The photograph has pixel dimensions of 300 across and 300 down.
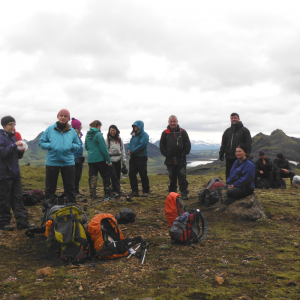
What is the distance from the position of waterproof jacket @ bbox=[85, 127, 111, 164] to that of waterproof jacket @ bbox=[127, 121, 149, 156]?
1.62 metres

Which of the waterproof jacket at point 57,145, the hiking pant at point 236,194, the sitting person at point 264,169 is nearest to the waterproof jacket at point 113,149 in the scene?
the waterproof jacket at point 57,145

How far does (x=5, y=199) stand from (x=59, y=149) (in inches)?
91.0

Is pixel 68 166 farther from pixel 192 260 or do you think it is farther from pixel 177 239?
pixel 192 260

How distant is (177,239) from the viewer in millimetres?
6531

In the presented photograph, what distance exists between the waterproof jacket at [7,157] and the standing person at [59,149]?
952 millimetres

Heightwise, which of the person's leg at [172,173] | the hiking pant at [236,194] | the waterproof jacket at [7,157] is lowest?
the hiking pant at [236,194]

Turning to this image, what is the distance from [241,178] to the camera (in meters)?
9.10

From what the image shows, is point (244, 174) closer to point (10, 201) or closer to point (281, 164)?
point (10, 201)

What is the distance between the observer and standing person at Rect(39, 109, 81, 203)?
8.39 meters

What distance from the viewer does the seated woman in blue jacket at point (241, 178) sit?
8984mm

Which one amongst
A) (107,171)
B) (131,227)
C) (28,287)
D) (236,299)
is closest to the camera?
(236,299)

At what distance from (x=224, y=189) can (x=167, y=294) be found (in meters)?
6.56

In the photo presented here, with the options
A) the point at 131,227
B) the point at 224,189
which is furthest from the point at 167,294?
the point at 224,189

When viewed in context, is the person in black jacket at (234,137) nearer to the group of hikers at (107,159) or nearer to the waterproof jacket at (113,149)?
the group of hikers at (107,159)
